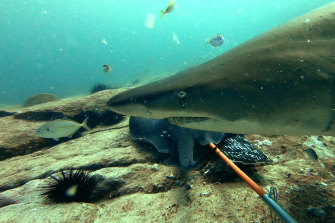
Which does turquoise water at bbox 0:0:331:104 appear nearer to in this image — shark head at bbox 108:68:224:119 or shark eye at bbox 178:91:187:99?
shark head at bbox 108:68:224:119

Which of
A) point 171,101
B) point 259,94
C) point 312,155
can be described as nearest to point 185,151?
point 171,101

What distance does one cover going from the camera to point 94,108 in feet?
20.3

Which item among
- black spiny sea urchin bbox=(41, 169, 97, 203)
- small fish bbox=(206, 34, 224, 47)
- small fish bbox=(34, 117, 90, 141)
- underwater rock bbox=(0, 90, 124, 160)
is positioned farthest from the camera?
small fish bbox=(206, 34, 224, 47)

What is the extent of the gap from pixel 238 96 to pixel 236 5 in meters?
198

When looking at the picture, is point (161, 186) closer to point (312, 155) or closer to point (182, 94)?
point (182, 94)

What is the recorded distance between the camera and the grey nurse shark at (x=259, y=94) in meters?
1.62

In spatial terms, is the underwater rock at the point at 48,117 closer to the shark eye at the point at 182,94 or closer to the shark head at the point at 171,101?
the shark head at the point at 171,101

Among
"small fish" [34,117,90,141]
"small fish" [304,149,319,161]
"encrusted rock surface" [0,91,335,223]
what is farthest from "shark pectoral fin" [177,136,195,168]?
"small fish" [34,117,90,141]

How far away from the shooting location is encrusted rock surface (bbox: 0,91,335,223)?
1964mm

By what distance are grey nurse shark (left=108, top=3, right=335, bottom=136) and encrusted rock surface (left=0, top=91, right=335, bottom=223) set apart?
82 cm

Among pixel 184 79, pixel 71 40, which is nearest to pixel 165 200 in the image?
pixel 184 79

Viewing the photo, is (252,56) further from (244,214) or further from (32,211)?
(32,211)

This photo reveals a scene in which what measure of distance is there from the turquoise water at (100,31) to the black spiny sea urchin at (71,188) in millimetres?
92220

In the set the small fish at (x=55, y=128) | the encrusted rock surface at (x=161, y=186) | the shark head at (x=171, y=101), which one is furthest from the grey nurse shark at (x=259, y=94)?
the small fish at (x=55, y=128)
